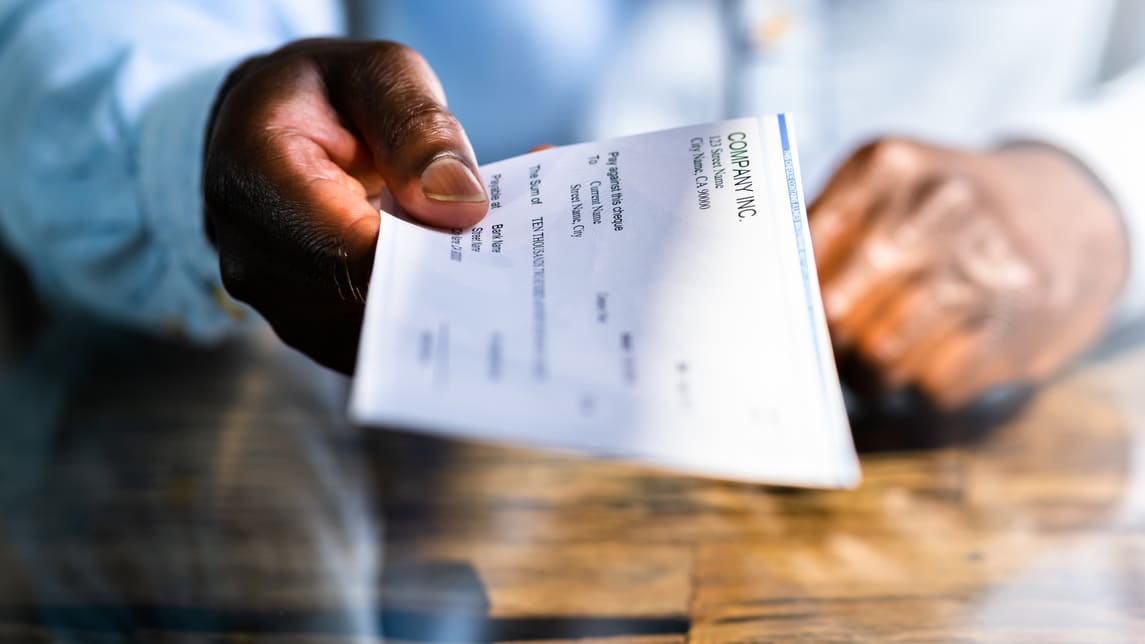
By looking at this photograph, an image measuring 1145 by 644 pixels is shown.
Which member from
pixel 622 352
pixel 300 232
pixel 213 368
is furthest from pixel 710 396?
pixel 213 368

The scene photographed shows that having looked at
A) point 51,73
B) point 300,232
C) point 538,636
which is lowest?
point 538,636

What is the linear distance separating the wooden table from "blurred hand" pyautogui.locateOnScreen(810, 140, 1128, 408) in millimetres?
34

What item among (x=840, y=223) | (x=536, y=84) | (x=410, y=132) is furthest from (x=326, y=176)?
(x=536, y=84)

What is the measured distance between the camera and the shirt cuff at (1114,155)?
1.65ft

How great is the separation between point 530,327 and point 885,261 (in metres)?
0.28

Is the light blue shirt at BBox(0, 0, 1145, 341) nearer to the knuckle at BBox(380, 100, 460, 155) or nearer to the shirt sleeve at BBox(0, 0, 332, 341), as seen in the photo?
the shirt sleeve at BBox(0, 0, 332, 341)

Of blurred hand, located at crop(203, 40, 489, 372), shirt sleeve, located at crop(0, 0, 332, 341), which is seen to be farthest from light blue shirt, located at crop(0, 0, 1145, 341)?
blurred hand, located at crop(203, 40, 489, 372)

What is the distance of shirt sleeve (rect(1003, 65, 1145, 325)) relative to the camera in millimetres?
505

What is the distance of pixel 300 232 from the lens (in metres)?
0.24

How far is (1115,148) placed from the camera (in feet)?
1.69

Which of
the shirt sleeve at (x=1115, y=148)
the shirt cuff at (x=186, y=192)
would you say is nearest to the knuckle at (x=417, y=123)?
the shirt cuff at (x=186, y=192)

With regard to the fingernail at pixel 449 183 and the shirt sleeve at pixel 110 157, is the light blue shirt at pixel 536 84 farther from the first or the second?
the fingernail at pixel 449 183

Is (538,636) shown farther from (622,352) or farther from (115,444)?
(115,444)

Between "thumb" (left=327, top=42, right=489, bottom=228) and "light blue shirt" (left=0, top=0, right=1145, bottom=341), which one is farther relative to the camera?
"light blue shirt" (left=0, top=0, right=1145, bottom=341)
